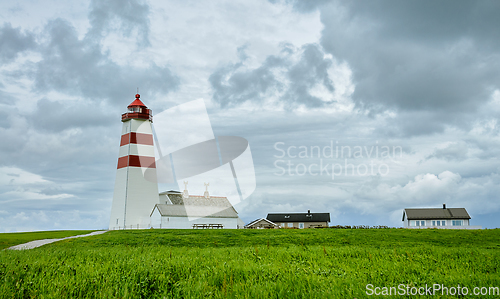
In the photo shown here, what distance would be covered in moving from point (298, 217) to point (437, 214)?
2855 cm

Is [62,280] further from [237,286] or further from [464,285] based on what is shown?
[464,285]

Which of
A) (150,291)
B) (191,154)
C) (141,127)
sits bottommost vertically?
(150,291)

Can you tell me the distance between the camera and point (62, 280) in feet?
24.1

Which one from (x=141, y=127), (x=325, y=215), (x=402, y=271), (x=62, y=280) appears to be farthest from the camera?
(x=325, y=215)

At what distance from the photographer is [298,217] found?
3223 inches

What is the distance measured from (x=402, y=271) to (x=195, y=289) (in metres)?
4.78

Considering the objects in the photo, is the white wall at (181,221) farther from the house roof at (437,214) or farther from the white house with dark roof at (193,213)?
the house roof at (437,214)

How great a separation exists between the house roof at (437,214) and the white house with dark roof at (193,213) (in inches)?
1391

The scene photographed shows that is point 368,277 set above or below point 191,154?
below

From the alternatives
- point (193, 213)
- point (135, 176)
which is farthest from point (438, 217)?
point (135, 176)

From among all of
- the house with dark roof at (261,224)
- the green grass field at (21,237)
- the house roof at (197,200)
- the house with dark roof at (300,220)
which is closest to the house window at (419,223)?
the house with dark roof at (300,220)

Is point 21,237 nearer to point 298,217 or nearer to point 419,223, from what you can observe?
point 298,217

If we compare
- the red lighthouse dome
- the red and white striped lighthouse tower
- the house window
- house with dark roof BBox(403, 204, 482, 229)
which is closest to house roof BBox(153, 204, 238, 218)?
the red and white striped lighthouse tower

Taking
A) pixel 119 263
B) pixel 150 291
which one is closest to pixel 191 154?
pixel 119 263
